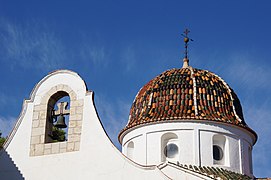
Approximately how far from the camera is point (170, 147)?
77.2 ft

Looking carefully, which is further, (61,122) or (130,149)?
(130,149)

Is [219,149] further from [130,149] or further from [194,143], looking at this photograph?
[130,149]

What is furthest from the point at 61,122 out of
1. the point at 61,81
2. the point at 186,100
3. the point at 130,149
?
the point at 186,100

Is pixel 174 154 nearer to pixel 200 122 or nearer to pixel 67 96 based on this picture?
pixel 200 122

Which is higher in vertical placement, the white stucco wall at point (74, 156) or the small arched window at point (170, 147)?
the small arched window at point (170, 147)

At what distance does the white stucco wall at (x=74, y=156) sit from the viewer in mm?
17062

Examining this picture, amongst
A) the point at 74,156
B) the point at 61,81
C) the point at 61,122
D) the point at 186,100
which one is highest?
the point at 186,100

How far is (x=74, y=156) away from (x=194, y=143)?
6908mm

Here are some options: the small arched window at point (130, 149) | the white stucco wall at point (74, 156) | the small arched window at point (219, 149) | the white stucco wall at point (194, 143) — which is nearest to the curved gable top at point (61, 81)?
the white stucco wall at point (74, 156)

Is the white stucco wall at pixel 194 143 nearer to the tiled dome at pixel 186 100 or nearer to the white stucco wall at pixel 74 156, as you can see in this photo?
the tiled dome at pixel 186 100

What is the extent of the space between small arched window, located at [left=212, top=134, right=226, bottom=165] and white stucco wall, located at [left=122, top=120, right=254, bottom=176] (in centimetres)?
12

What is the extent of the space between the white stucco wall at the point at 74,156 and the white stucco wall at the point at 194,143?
241 inches

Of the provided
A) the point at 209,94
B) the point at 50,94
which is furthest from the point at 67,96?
the point at 209,94

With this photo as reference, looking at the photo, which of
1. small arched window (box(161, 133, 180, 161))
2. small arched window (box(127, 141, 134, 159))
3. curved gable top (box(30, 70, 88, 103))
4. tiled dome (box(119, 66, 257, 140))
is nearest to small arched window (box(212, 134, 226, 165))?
tiled dome (box(119, 66, 257, 140))
